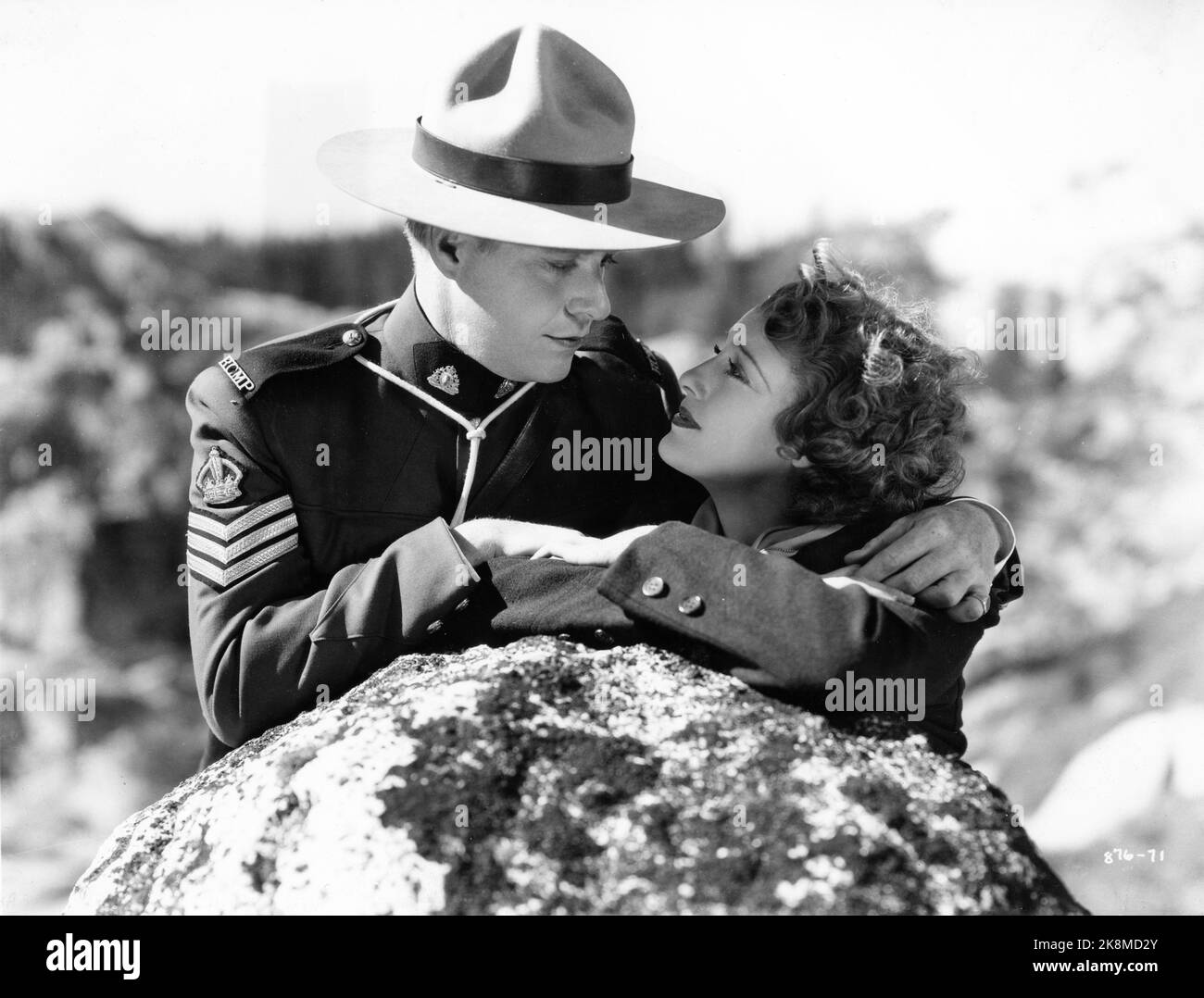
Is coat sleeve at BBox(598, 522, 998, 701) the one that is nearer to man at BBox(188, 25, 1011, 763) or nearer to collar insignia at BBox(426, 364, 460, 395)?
man at BBox(188, 25, 1011, 763)

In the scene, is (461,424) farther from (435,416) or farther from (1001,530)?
(1001,530)

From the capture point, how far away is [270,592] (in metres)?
2.82

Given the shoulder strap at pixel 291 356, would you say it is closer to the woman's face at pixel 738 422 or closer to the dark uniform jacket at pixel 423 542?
the dark uniform jacket at pixel 423 542

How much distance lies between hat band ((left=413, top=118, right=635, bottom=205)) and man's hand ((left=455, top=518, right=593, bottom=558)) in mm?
662

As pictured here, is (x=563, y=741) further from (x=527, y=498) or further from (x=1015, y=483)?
Answer: (x=1015, y=483)

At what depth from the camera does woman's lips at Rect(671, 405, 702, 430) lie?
294 cm

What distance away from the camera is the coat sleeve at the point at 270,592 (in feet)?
8.70

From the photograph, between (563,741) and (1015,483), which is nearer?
(563,741)

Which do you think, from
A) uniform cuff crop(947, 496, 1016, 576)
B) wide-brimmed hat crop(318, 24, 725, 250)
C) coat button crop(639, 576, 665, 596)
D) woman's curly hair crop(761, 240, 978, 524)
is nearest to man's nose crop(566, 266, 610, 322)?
wide-brimmed hat crop(318, 24, 725, 250)

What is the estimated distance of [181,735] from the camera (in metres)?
5.49

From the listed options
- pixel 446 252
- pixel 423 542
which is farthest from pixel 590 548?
pixel 446 252

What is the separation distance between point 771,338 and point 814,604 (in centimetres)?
74
